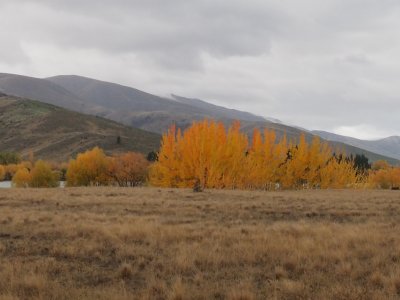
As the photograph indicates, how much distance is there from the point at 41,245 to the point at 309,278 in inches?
302

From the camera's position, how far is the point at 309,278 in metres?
9.07

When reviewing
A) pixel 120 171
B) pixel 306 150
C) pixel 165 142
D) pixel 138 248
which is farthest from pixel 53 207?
pixel 120 171

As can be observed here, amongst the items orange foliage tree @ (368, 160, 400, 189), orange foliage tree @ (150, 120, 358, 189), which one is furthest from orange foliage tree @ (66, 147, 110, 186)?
orange foliage tree @ (368, 160, 400, 189)

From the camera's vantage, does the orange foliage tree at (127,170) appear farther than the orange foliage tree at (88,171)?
Yes

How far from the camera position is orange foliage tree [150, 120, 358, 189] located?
52094mm

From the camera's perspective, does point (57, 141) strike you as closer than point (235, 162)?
No

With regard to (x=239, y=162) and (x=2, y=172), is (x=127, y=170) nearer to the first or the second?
(x=239, y=162)

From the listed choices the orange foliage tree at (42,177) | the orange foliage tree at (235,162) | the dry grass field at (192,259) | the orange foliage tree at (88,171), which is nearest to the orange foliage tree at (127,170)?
the orange foliage tree at (88,171)

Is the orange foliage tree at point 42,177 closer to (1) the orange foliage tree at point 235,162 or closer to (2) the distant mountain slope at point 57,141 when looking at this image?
(1) the orange foliage tree at point 235,162

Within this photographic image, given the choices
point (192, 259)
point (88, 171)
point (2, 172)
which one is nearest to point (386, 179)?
point (88, 171)

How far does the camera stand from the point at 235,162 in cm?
5541

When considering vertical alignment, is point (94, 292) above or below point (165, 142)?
below

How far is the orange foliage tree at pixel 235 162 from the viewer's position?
52.1m

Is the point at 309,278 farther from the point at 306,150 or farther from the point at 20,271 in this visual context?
the point at 306,150
